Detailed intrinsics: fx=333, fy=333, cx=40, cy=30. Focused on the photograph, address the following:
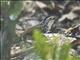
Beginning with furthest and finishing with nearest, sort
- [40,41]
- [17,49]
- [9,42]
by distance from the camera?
[17,49]
[9,42]
[40,41]

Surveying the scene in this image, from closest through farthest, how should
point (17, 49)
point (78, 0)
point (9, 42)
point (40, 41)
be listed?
1. point (40, 41)
2. point (9, 42)
3. point (17, 49)
4. point (78, 0)

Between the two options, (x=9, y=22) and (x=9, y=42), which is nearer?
(x=9, y=42)

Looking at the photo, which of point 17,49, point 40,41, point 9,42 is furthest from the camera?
point 17,49

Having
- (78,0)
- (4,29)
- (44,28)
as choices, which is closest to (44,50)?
(44,28)

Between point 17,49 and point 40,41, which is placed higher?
point 40,41

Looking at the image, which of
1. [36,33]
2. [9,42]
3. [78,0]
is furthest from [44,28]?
[78,0]

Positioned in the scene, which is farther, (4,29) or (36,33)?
(4,29)

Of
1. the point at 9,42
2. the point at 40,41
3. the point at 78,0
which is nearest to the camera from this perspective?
the point at 40,41

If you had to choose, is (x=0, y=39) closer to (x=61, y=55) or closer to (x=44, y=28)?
(x=44, y=28)

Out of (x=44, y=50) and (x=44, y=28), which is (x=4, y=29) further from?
(x=44, y=50)
